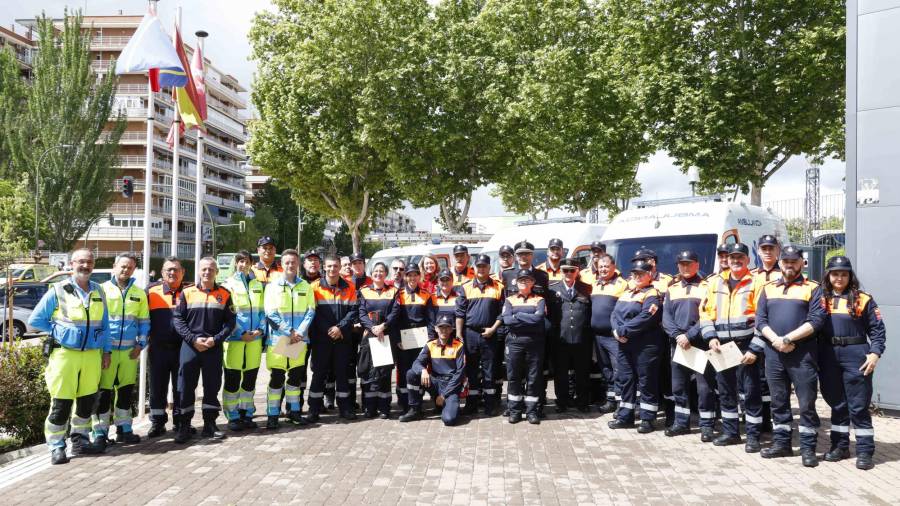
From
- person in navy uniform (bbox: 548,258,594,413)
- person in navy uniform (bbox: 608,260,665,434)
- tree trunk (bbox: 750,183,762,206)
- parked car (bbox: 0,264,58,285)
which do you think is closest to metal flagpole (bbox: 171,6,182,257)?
person in navy uniform (bbox: 548,258,594,413)

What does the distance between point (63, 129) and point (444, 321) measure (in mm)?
45983

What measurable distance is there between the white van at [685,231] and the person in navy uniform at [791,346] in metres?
2.94

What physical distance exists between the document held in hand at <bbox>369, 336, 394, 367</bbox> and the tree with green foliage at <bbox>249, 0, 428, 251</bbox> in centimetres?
1752

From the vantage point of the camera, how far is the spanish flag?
34.2 ft

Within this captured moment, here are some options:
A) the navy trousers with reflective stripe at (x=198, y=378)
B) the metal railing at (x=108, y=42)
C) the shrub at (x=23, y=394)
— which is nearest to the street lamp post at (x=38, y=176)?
the metal railing at (x=108, y=42)

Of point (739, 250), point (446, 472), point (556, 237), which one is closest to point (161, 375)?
point (446, 472)

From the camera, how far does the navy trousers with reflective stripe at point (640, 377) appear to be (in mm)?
7723

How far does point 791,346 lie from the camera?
6.43 metres

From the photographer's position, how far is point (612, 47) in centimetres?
2344

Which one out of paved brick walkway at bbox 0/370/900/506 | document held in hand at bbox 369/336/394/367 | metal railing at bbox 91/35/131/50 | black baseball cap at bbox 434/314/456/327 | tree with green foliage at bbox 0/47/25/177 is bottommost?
paved brick walkway at bbox 0/370/900/506

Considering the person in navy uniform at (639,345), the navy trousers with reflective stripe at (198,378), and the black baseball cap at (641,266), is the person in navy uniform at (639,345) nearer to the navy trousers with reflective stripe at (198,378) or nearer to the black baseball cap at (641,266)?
the black baseball cap at (641,266)

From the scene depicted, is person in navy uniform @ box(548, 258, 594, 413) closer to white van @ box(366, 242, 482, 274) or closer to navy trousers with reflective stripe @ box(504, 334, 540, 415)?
navy trousers with reflective stripe @ box(504, 334, 540, 415)

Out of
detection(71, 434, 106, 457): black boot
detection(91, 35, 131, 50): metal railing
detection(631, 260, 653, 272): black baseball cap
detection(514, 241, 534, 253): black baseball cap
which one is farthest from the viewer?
detection(91, 35, 131, 50): metal railing

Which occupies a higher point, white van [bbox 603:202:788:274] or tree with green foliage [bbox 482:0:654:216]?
tree with green foliage [bbox 482:0:654:216]
